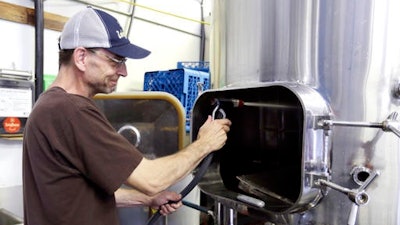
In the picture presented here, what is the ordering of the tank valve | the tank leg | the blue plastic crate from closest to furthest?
the tank valve, the tank leg, the blue plastic crate

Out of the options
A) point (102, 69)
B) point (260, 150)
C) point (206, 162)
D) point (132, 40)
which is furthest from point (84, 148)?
point (132, 40)

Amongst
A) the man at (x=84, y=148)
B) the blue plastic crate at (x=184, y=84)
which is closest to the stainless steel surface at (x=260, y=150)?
the man at (x=84, y=148)

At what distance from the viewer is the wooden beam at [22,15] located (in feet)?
5.90

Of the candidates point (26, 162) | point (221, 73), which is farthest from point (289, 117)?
point (26, 162)

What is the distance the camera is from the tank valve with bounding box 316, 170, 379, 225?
691 millimetres

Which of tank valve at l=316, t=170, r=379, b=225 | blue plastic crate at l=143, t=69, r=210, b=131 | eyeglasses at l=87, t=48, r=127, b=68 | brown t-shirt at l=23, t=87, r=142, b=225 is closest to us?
tank valve at l=316, t=170, r=379, b=225

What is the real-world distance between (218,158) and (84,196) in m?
0.48

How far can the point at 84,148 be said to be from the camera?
31.3 inches

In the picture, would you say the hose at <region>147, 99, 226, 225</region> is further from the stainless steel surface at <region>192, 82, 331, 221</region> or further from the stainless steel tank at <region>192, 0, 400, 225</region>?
the stainless steel tank at <region>192, 0, 400, 225</region>

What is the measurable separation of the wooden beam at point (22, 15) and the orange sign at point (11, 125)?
52cm

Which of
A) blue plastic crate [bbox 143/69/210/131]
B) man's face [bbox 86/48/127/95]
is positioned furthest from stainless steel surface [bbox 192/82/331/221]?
blue plastic crate [bbox 143/69/210/131]

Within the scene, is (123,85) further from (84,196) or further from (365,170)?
(365,170)

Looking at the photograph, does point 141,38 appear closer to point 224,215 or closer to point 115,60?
point 115,60

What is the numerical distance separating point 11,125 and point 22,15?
59 cm
